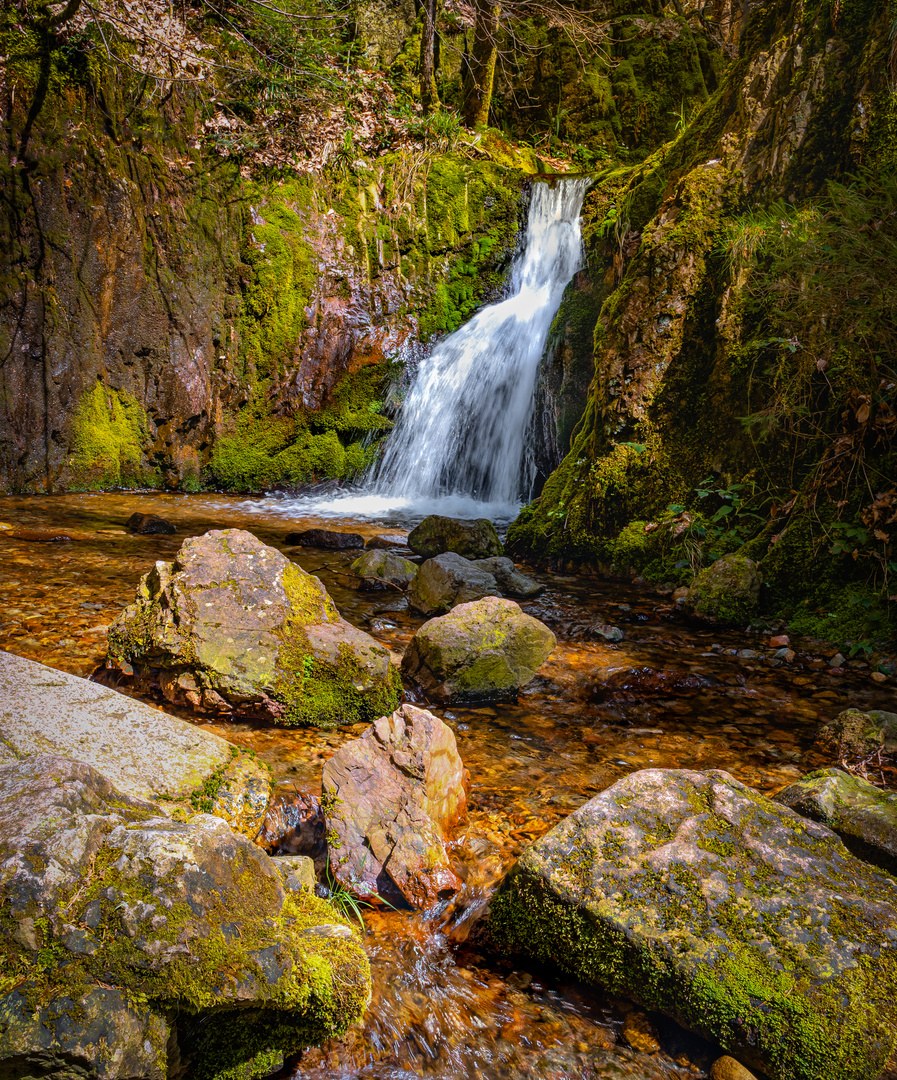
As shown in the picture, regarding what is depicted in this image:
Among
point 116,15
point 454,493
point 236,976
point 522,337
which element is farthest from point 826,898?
point 116,15

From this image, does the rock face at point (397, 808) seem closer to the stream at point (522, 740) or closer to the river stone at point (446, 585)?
the stream at point (522, 740)

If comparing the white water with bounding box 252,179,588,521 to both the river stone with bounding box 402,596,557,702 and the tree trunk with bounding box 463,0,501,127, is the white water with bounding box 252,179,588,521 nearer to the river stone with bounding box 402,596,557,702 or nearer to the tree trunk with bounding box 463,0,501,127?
the tree trunk with bounding box 463,0,501,127

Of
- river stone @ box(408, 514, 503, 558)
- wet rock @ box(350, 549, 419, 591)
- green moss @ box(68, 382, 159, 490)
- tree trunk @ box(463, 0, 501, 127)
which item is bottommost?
wet rock @ box(350, 549, 419, 591)

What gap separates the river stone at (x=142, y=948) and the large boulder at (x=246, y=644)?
4.72 ft

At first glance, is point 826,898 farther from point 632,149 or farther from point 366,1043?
point 632,149

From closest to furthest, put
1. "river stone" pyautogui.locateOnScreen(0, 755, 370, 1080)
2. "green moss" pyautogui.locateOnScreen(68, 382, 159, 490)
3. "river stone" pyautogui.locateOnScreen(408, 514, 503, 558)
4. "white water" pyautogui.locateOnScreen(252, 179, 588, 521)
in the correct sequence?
"river stone" pyautogui.locateOnScreen(0, 755, 370, 1080) → "river stone" pyautogui.locateOnScreen(408, 514, 503, 558) → "green moss" pyautogui.locateOnScreen(68, 382, 159, 490) → "white water" pyautogui.locateOnScreen(252, 179, 588, 521)

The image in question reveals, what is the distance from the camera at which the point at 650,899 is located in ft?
A: 5.56

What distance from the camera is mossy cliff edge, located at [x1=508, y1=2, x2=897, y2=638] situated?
13.4 ft

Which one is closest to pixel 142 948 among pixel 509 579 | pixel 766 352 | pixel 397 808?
pixel 397 808

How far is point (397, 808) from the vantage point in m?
2.20

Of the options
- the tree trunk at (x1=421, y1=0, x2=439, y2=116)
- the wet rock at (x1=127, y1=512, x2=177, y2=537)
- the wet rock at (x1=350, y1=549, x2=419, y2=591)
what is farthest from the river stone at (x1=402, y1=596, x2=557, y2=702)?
the tree trunk at (x1=421, y1=0, x2=439, y2=116)

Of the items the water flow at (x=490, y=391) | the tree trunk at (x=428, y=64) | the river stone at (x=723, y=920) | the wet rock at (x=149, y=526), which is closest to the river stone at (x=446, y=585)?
the river stone at (x=723, y=920)

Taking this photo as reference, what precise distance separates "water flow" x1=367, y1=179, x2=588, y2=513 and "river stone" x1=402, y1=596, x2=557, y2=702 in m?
5.29

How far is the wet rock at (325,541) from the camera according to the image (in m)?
6.23
